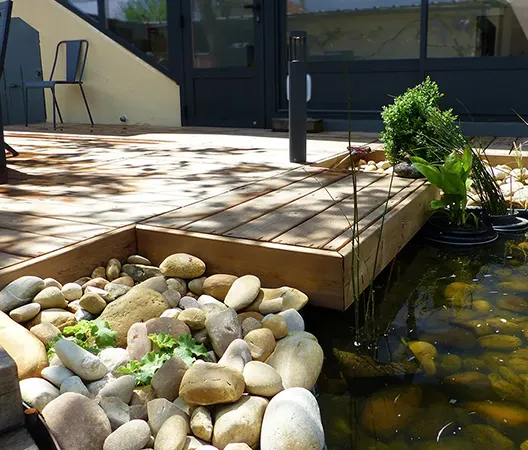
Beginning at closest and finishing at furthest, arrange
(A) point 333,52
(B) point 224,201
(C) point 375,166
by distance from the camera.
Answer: (B) point 224,201 < (C) point 375,166 < (A) point 333,52

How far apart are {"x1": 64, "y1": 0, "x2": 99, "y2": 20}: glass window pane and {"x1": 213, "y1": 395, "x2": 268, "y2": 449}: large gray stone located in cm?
644

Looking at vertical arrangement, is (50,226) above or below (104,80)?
below

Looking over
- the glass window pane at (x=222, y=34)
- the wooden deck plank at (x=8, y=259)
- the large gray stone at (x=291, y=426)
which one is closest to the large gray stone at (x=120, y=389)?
the large gray stone at (x=291, y=426)

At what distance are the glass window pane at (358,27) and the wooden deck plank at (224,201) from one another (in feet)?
8.36

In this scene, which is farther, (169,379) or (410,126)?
(410,126)

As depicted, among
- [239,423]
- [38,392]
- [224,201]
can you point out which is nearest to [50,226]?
[224,201]

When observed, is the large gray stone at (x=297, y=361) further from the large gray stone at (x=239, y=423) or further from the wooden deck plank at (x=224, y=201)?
the wooden deck plank at (x=224, y=201)

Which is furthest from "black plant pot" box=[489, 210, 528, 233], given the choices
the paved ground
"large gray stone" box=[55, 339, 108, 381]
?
"large gray stone" box=[55, 339, 108, 381]

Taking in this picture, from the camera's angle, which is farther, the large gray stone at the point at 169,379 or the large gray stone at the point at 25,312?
the large gray stone at the point at 25,312

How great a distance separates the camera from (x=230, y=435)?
1.38m

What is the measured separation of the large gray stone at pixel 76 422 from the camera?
129cm

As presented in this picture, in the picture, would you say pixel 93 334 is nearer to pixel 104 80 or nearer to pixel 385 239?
pixel 385 239

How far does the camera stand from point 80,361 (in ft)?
4.94

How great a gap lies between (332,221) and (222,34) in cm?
436
